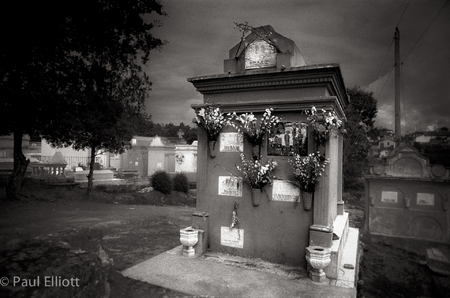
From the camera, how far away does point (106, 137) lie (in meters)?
14.9

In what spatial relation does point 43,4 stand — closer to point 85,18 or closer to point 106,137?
point 85,18

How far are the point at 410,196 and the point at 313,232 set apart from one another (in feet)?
40.6

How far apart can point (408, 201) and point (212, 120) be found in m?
13.4

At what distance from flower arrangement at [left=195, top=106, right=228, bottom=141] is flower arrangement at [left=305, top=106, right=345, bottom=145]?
1893 mm

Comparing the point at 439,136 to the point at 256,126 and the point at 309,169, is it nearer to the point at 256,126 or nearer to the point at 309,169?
the point at 309,169

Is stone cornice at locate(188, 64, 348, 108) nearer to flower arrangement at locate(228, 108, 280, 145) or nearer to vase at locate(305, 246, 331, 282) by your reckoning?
flower arrangement at locate(228, 108, 280, 145)

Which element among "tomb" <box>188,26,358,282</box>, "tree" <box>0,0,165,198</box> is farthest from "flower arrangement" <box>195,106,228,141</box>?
"tree" <box>0,0,165,198</box>

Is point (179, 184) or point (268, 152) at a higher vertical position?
point (268, 152)

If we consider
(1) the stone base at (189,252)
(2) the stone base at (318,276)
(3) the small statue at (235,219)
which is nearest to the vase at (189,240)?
(1) the stone base at (189,252)

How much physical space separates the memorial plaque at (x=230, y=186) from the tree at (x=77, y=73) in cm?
683

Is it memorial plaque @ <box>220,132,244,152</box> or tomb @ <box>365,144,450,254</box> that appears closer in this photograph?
memorial plaque @ <box>220,132,244,152</box>

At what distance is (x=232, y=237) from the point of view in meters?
6.39

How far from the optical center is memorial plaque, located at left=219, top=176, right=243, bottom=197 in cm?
638

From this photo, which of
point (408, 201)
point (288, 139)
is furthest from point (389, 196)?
point (288, 139)
